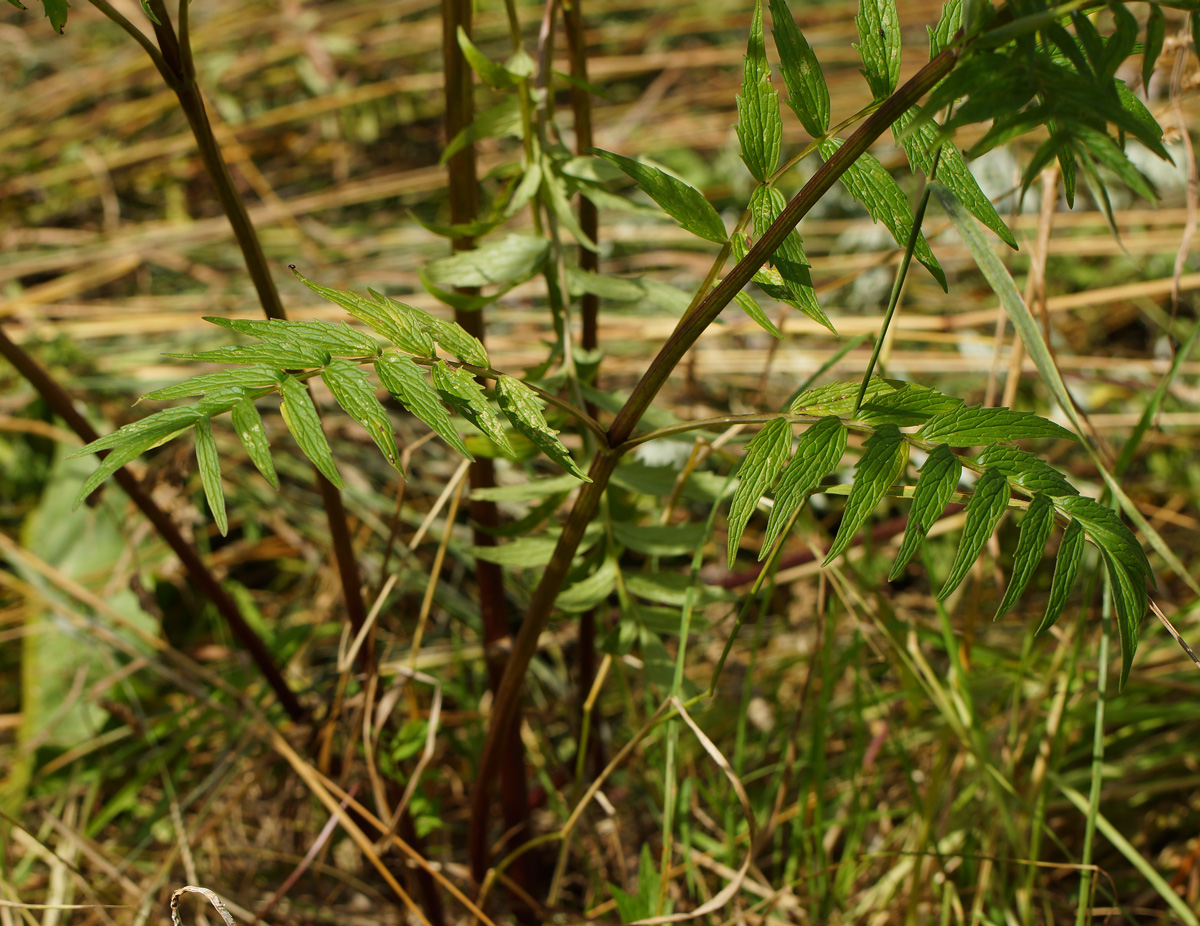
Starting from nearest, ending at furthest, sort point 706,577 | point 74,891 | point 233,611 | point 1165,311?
point 233,611 < point 74,891 < point 706,577 < point 1165,311

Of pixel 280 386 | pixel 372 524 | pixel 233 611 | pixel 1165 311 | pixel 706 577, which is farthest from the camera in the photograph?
pixel 1165 311

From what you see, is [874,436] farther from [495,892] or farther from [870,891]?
[495,892]

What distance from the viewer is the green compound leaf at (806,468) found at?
53 cm

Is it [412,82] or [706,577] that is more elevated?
[412,82]

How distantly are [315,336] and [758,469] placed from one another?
0.92ft

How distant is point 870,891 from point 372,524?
0.91 metres

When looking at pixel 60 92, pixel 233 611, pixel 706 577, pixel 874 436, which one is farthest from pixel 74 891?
pixel 60 92

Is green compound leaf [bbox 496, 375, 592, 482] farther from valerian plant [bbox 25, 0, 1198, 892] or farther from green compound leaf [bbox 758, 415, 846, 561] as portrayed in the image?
green compound leaf [bbox 758, 415, 846, 561]

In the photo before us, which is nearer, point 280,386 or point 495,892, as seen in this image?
point 280,386

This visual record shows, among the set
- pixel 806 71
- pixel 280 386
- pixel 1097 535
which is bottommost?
pixel 1097 535

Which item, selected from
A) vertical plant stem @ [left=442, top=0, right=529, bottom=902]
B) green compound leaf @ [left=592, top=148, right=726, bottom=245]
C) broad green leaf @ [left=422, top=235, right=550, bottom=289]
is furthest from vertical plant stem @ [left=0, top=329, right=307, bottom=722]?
green compound leaf @ [left=592, top=148, right=726, bottom=245]

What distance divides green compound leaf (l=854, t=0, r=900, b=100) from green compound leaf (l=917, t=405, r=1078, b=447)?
0.20 m

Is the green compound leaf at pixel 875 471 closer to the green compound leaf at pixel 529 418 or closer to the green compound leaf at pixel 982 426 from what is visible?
the green compound leaf at pixel 982 426

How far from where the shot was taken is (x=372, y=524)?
4.92 ft
